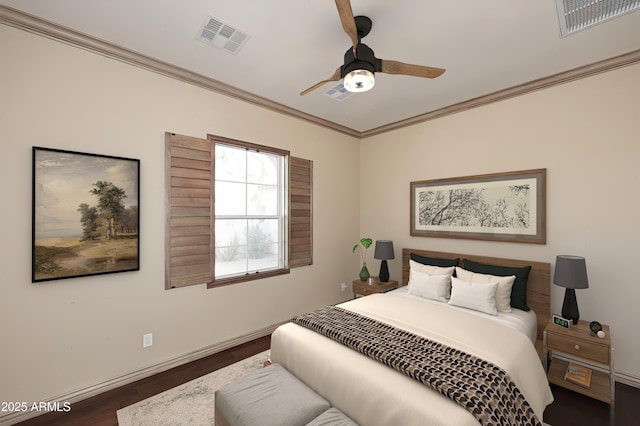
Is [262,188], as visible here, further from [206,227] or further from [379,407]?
[379,407]

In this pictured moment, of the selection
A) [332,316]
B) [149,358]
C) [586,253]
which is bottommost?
[149,358]

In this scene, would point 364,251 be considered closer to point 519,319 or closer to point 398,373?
point 519,319

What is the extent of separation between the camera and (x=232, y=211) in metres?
3.24

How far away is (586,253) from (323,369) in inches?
107

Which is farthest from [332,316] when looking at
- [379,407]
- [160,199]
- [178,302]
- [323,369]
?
[160,199]

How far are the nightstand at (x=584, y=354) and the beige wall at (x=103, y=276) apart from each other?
286 cm

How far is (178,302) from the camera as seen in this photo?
2750 millimetres

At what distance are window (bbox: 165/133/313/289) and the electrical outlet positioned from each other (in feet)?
1.49

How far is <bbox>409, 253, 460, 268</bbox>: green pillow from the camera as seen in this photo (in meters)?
3.38

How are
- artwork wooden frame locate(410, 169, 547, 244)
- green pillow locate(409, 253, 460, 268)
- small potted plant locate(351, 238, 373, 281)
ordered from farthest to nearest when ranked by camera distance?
small potted plant locate(351, 238, 373, 281) < green pillow locate(409, 253, 460, 268) < artwork wooden frame locate(410, 169, 547, 244)

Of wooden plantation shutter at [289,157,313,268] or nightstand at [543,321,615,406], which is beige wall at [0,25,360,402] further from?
nightstand at [543,321,615,406]

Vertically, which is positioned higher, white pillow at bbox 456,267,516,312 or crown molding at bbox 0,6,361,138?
crown molding at bbox 0,6,361,138

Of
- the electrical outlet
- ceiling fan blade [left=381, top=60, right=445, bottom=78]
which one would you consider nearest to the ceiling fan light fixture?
ceiling fan blade [left=381, top=60, right=445, bottom=78]

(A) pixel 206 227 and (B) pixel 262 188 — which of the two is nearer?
(A) pixel 206 227
